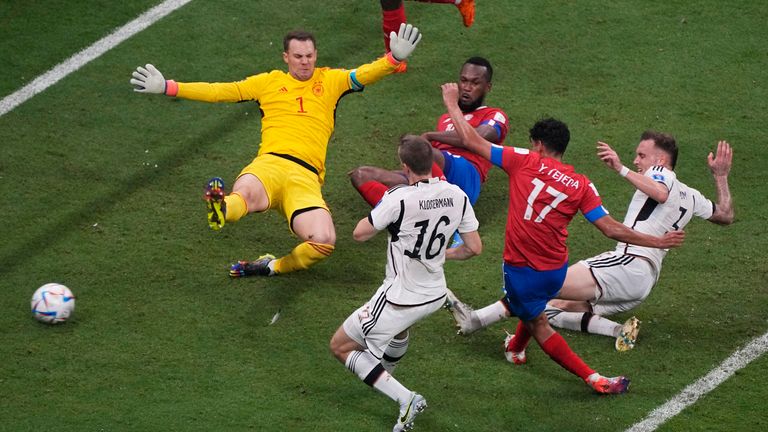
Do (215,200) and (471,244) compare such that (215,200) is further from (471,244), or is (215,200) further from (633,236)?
(633,236)

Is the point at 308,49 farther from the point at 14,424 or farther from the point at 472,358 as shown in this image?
the point at 14,424

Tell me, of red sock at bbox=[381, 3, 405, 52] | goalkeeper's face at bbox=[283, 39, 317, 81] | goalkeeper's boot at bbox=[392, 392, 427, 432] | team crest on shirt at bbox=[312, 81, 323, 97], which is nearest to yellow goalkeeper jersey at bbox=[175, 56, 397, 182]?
team crest on shirt at bbox=[312, 81, 323, 97]

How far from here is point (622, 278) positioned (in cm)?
942

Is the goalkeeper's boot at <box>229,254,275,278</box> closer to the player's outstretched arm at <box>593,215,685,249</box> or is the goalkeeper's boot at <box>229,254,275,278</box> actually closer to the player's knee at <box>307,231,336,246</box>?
the player's knee at <box>307,231,336,246</box>

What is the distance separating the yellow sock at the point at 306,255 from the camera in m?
Result: 9.92

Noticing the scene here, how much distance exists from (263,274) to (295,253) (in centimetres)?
48

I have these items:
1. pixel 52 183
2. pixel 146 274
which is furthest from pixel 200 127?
pixel 146 274

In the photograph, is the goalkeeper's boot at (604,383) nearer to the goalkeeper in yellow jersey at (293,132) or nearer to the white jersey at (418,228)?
the white jersey at (418,228)

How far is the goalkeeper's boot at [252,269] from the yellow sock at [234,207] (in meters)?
0.66

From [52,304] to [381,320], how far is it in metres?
2.82

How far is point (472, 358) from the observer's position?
9445 mm

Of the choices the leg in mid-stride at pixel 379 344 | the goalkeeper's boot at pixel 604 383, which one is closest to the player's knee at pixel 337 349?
the leg in mid-stride at pixel 379 344

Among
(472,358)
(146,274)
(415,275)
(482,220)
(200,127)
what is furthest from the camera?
(200,127)

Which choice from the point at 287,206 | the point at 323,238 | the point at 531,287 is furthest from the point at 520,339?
the point at 287,206
